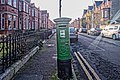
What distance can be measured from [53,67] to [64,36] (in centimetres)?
229

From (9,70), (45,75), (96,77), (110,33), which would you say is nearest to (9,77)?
(9,70)

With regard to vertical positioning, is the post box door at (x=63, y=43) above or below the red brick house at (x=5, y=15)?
below

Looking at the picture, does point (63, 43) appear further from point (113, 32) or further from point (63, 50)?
point (113, 32)

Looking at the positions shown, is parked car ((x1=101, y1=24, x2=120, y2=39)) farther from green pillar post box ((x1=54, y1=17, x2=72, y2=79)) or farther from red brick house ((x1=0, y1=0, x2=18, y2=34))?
green pillar post box ((x1=54, y1=17, x2=72, y2=79))

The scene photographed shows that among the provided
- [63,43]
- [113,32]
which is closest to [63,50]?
[63,43]

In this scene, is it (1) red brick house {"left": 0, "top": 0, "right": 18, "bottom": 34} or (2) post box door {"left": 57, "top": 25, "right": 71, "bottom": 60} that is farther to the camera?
(1) red brick house {"left": 0, "top": 0, "right": 18, "bottom": 34}

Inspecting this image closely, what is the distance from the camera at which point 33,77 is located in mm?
7262

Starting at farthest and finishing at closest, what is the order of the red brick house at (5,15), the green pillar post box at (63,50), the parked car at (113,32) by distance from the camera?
the parked car at (113,32)
the red brick house at (5,15)
the green pillar post box at (63,50)

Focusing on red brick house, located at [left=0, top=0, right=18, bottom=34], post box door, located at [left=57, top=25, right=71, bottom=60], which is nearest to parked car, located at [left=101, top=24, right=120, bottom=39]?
red brick house, located at [left=0, top=0, right=18, bottom=34]

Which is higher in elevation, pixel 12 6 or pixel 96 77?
pixel 12 6

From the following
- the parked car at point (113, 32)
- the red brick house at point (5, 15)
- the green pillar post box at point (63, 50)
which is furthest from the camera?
the parked car at point (113, 32)

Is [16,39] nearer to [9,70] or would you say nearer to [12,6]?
[9,70]

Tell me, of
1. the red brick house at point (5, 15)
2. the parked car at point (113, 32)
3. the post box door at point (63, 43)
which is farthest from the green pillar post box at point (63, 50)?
the parked car at point (113, 32)

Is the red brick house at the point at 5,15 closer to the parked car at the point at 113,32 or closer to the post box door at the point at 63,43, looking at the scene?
the parked car at the point at 113,32
